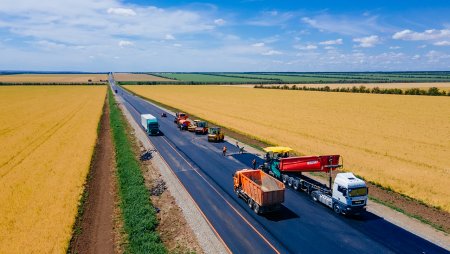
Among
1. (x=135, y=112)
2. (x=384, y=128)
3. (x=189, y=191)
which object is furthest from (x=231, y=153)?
(x=135, y=112)

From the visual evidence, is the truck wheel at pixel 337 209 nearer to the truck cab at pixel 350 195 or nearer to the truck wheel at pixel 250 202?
the truck cab at pixel 350 195

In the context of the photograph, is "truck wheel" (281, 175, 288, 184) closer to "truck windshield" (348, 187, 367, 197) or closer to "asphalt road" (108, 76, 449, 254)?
"asphalt road" (108, 76, 449, 254)

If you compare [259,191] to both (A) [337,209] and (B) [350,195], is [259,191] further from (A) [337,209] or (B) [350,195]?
(B) [350,195]

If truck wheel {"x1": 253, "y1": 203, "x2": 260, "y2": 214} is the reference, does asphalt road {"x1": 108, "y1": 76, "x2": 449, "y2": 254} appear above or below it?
below

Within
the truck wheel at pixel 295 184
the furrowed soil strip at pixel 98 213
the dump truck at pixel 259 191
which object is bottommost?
the furrowed soil strip at pixel 98 213

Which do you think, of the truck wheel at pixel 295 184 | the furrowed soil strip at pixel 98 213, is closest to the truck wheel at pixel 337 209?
the truck wheel at pixel 295 184

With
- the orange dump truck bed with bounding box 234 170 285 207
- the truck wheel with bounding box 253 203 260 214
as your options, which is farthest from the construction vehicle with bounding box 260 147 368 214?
the truck wheel with bounding box 253 203 260 214
